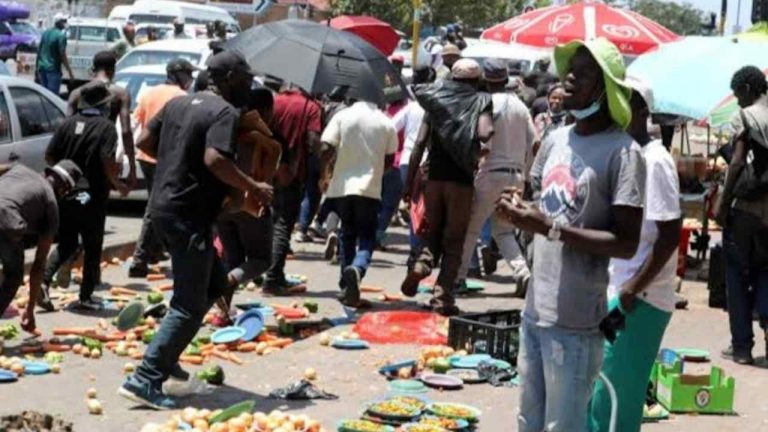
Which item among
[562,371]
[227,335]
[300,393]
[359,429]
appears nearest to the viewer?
[562,371]

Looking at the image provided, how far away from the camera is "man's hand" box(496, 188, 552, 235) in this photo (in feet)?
18.7

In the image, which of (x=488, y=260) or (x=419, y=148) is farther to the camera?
(x=488, y=260)

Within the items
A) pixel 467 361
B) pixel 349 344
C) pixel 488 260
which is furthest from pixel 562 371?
pixel 488 260

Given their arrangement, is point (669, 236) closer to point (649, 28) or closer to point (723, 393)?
point (723, 393)

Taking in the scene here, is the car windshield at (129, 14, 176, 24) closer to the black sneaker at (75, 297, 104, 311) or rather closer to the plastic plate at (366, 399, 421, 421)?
the black sneaker at (75, 297, 104, 311)

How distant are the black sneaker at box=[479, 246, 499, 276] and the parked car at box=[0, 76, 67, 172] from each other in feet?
14.4

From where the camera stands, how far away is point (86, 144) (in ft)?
38.8

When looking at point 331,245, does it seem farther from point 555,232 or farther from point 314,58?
point 555,232

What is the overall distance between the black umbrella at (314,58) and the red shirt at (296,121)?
0.69m

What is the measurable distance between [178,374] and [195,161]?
131cm

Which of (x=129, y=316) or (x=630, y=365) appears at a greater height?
(x=630, y=365)

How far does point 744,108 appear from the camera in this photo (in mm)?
10953

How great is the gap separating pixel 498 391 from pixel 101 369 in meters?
2.61

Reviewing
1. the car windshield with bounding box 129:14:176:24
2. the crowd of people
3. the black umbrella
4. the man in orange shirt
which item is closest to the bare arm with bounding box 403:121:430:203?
the crowd of people
